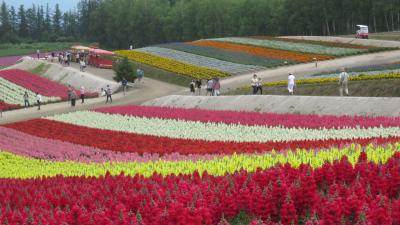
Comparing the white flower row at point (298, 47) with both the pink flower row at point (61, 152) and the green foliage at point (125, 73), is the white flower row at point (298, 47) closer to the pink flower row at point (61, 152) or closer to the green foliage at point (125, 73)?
the green foliage at point (125, 73)

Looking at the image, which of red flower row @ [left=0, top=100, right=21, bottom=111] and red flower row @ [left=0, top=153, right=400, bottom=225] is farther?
red flower row @ [left=0, top=100, right=21, bottom=111]

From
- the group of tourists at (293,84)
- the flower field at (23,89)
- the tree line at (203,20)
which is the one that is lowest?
the flower field at (23,89)

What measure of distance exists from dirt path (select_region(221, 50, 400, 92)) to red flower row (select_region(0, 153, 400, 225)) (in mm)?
34942

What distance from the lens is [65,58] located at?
7106 centimetres

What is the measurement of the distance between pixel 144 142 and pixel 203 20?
9792 centimetres

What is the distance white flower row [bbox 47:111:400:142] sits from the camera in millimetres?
19375

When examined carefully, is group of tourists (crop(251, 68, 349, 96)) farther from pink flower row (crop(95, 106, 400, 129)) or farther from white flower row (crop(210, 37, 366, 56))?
white flower row (crop(210, 37, 366, 56))

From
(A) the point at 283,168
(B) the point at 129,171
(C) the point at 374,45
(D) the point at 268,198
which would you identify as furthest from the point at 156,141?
(C) the point at 374,45

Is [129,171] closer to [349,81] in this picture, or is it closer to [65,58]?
[349,81]

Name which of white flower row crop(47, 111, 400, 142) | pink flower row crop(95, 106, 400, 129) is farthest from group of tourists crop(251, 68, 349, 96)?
white flower row crop(47, 111, 400, 142)

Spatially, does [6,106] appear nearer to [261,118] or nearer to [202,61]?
[202,61]

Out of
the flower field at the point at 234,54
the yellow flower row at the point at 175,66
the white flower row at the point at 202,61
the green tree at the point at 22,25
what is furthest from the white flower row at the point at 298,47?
the green tree at the point at 22,25

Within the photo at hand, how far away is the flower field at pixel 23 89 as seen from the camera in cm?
4681

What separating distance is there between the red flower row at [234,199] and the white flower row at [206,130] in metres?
7.81
